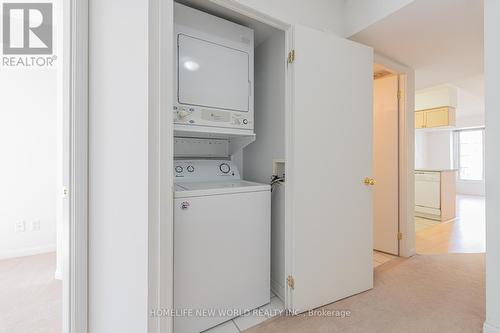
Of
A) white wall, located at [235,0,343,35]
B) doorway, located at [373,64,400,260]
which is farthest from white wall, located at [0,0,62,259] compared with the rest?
doorway, located at [373,64,400,260]

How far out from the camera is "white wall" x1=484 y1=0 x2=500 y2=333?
1.38m

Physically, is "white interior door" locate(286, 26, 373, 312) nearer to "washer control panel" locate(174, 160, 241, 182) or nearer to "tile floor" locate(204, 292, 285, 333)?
"tile floor" locate(204, 292, 285, 333)

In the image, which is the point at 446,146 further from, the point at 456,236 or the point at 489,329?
the point at 489,329

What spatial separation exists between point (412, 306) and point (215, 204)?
1.64 m

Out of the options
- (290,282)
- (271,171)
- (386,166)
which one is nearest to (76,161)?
(271,171)

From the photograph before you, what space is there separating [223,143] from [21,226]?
2570 millimetres

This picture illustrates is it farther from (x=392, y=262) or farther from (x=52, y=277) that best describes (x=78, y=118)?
(x=392, y=262)

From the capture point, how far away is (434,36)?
209cm

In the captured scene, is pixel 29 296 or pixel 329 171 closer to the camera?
pixel 329 171

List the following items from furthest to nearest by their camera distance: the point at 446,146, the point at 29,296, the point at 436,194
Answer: the point at 446,146
the point at 436,194
the point at 29,296

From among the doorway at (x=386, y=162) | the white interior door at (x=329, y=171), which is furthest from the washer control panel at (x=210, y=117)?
the doorway at (x=386, y=162)

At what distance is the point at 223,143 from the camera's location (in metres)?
2.22

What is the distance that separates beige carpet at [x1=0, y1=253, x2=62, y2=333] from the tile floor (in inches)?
40.9

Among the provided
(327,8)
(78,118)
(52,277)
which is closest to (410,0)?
(327,8)
